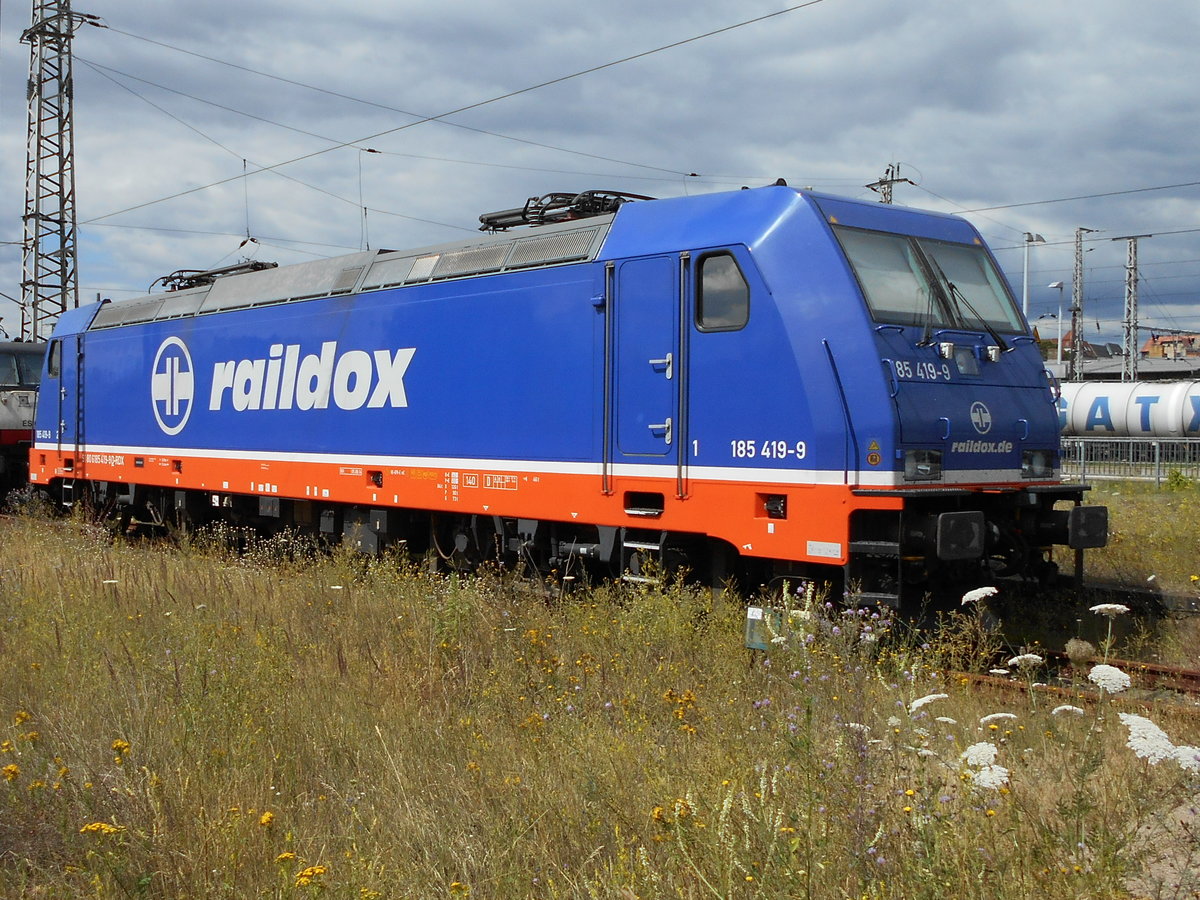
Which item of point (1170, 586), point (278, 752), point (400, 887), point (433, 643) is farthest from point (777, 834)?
point (1170, 586)

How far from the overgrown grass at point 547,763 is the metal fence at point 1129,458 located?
1825 centimetres

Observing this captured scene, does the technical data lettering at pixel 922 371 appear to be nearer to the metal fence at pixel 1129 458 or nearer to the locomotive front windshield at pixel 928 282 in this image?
the locomotive front windshield at pixel 928 282

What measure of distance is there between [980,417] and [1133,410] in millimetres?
25217

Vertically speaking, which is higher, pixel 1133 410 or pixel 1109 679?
pixel 1133 410

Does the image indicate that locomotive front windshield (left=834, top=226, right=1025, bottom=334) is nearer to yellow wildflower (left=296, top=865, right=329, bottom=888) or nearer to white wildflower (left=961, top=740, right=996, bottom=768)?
white wildflower (left=961, top=740, right=996, bottom=768)

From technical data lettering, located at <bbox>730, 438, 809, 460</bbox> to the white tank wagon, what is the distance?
2277 centimetres

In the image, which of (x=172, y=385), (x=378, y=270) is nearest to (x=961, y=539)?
(x=378, y=270)

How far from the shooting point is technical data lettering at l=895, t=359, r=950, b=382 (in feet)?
25.8

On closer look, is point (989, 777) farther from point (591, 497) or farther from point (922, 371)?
point (591, 497)

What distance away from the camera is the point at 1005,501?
848 centimetres

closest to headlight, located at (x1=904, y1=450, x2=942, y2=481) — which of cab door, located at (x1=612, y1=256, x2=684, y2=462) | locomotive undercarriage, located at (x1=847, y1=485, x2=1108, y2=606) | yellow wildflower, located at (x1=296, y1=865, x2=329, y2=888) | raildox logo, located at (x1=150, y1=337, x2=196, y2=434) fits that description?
locomotive undercarriage, located at (x1=847, y1=485, x2=1108, y2=606)

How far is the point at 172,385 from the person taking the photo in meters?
A: 15.0

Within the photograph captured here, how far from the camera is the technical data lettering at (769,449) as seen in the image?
790cm

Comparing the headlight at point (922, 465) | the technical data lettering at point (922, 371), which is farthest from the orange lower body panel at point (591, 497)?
the technical data lettering at point (922, 371)
